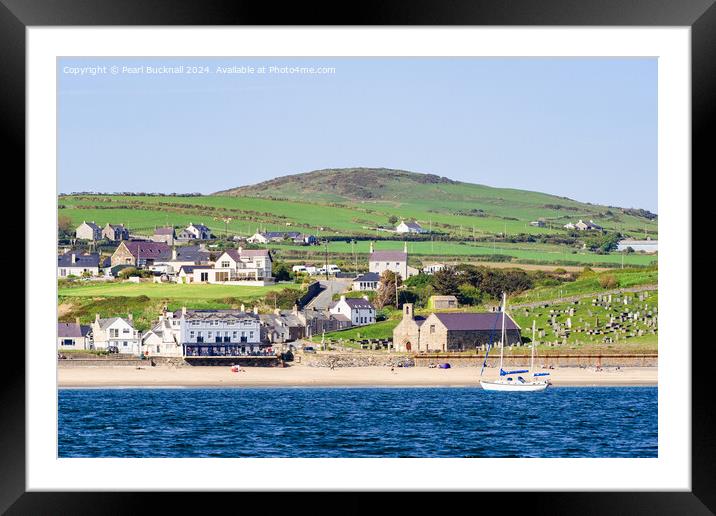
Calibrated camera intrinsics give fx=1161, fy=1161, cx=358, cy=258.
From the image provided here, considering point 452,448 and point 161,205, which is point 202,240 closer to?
point 161,205

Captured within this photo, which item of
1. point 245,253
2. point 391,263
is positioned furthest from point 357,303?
point 245,253

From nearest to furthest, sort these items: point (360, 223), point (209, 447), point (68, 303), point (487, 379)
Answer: point (209, 447) → point (487, 379) → point (68, 303) → point (360, 223)

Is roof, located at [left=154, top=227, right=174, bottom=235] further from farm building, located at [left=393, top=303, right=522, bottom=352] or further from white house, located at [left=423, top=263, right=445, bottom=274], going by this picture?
farm building, located at [left=393, top=303, right=522, bottom=352]

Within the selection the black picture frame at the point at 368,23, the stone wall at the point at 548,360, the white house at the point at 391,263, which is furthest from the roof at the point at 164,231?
the black picture frame at the point at 368,23

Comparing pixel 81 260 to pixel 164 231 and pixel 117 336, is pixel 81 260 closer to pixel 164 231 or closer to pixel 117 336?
pixel 164 231
